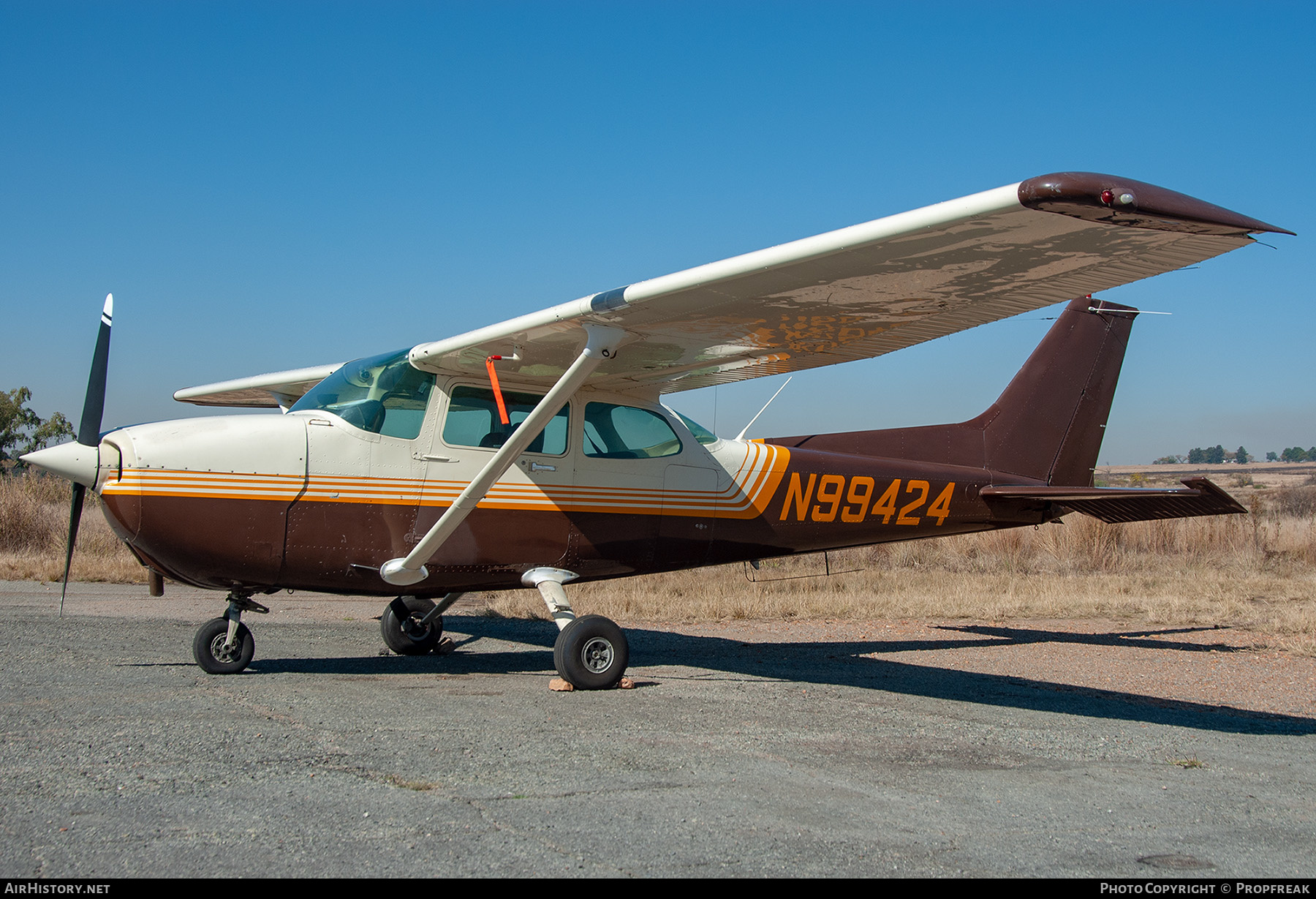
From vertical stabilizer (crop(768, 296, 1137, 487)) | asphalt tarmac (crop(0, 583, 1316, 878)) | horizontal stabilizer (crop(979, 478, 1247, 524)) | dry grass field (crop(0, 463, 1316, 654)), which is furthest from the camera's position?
dry grass field (crop(0, 463, 1316, 654))

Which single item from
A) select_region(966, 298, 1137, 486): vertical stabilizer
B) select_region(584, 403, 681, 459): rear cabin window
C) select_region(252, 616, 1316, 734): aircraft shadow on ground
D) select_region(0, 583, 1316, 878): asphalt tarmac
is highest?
select_region(966, 298, 1137, 486): vertical stabilizer

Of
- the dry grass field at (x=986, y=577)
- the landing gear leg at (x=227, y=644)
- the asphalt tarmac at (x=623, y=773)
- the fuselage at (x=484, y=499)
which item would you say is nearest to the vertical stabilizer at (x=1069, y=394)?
the fuselage at (x=484, y=499)

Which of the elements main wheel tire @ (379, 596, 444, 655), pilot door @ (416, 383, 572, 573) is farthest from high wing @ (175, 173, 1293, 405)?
main wheel tire @ (379, 596, 444, 655)

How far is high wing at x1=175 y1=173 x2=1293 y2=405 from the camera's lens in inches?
166

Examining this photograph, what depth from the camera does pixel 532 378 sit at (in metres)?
7.94

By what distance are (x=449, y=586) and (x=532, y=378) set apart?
1861 mm

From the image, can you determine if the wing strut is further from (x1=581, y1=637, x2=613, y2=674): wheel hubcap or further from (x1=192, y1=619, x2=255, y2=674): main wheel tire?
(x1=581, y1=637, x2=613, y2=674): wheel hubcap

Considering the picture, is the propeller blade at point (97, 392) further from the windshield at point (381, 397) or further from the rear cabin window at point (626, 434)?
the rear cabin window at point (626, 434)

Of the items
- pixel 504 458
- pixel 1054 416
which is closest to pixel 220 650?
pixel 504 458

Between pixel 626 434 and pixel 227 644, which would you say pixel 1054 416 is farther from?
pixel 227 644

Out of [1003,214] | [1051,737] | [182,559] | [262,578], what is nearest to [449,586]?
[262,578]

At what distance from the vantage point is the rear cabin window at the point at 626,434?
805 cm

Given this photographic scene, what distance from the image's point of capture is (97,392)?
657 centimetres

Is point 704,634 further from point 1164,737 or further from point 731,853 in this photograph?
point 731,853
